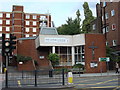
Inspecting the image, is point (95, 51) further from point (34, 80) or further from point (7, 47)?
point (7, 47)

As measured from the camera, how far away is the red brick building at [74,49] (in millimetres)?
30984

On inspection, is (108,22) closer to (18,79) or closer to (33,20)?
(18,79)

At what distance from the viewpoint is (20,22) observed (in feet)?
251

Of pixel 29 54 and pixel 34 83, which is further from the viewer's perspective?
pixel 29 54

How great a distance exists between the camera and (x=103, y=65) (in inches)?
1236

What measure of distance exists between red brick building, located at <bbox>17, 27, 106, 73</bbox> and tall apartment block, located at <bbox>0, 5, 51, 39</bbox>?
41393 millimetres

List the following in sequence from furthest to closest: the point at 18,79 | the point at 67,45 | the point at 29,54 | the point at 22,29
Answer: the point at 22,29 < the point at 29,54 < the point at 67,45 < the point at 18,79

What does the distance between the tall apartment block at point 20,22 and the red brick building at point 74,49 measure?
136ft

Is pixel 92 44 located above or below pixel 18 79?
above

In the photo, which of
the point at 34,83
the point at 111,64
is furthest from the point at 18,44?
the point at 34,83

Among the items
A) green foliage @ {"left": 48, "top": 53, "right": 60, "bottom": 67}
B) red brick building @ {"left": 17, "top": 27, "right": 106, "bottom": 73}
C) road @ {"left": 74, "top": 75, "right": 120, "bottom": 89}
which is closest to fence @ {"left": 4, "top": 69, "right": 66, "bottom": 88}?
road @ {"left": 74, "top": 75, "right": 120, "bottom": 89}

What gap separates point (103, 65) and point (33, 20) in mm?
53858

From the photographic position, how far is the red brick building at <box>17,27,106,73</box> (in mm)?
30984

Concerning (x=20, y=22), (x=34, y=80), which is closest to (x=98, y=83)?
(x=34, y=80)
